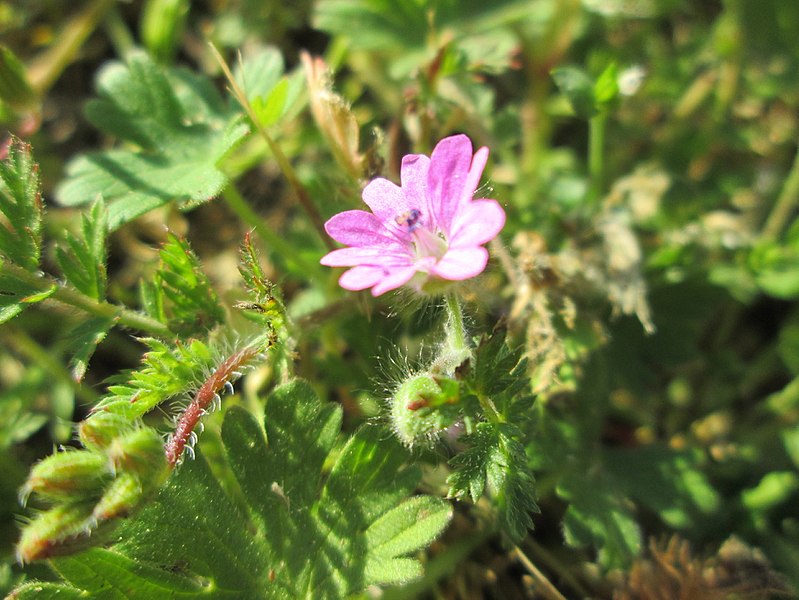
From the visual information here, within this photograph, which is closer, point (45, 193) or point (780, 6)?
point (780, 6)

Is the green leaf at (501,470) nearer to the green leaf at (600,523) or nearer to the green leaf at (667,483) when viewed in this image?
the green leaf at (600,523)

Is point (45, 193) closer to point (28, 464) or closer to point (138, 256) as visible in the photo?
point (138, 256)

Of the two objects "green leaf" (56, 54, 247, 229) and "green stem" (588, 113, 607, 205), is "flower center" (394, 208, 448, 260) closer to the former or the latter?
"green leaf" (56, 54, 247, 229)

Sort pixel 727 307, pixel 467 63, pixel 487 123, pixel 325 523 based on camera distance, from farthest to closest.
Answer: pixel 727 307
pixel 487 123
pixel 467 63
pixel 325 523

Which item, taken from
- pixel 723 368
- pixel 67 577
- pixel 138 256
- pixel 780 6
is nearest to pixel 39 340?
pixel 138 256

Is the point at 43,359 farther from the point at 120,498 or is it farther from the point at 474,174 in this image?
the point at 474,174

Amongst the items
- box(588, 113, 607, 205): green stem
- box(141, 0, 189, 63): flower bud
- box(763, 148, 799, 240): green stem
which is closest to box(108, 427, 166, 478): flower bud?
box(588, 113, 607, 205): green stem

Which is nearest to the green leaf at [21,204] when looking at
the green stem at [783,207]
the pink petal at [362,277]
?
the pink petal at [362,277]
